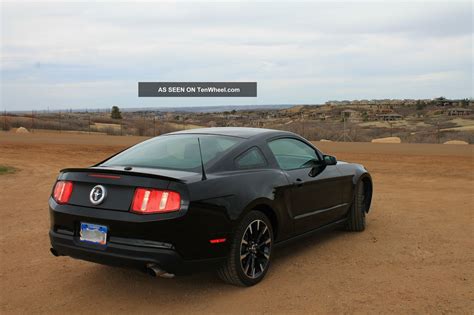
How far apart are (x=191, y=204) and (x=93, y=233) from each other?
0.90 m

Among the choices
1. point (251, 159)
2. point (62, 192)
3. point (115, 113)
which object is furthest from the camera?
point (115, 113)

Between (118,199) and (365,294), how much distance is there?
2.36 metres

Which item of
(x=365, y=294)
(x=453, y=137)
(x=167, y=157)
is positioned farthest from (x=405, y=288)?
(x=453, y=137)

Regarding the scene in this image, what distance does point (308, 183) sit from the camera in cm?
585

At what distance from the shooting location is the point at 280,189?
5.32 m

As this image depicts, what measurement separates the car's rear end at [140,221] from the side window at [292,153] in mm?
1393

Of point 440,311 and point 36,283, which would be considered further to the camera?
point 36,283

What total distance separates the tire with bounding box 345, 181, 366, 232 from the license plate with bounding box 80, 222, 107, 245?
12.1 feet

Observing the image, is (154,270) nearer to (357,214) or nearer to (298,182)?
(298,182)

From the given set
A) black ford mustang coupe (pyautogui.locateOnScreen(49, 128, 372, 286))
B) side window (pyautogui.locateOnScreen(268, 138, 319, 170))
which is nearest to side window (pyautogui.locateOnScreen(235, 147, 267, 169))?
black ford mustang coupe (pyautogui.locateOnScreen(49, 128, 372, 286))

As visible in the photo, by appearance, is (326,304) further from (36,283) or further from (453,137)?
(453,137)

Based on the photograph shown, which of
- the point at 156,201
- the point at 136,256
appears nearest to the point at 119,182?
the point at 156,201

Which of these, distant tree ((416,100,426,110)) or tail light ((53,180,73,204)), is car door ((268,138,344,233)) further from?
distant tree ((416,100,426,110))

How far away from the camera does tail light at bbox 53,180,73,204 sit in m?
4.72
